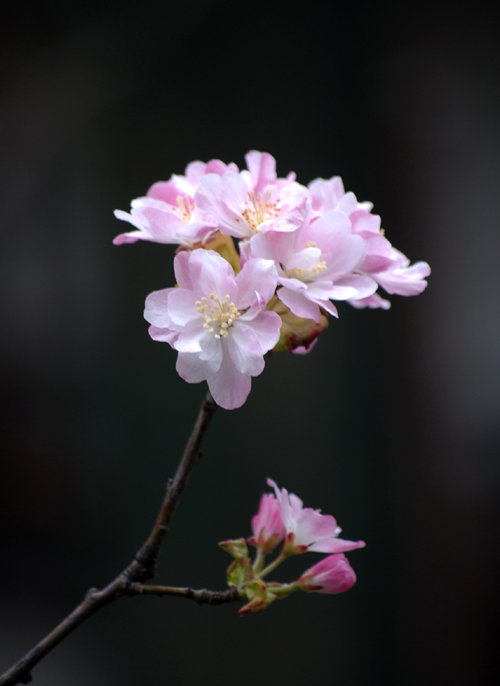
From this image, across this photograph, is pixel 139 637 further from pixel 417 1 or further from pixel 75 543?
pixel 417 1

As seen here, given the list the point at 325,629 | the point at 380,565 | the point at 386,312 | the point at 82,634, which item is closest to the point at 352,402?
the point at 386,312

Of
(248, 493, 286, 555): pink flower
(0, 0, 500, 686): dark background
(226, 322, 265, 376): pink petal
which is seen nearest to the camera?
(226, 322, 265, 376): pink petal

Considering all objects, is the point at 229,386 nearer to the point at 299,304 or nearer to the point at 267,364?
the point at 299,304

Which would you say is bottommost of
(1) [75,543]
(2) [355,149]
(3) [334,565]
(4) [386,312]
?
(1) [75,543]

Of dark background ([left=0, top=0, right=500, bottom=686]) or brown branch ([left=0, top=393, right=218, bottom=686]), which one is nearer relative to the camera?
brown branch ([left=0, top=393, right=218, bottom=686])

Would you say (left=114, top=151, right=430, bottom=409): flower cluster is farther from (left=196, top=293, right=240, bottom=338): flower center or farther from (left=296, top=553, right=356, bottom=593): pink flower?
(left=296, top=553, right=356, bottom=593): pink flower

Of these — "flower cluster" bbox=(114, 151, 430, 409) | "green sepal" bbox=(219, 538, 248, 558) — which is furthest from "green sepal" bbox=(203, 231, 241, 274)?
"green sepal" bbox=(219, 538, 248, 558)
